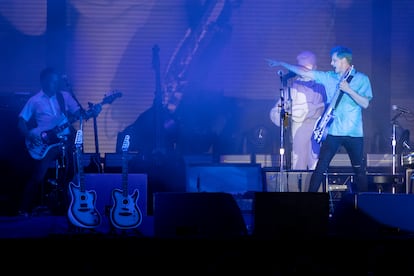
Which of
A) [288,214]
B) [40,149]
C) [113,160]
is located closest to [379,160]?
[113,160]

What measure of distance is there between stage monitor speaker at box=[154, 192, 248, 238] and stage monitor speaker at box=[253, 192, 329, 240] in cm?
19

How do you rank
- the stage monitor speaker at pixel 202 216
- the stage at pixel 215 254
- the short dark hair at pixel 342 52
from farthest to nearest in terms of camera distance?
the short dark hair at pixel 342 52
the stage monitor speaker at pixel 202 216
the stage at pixel 215 254

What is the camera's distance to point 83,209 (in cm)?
679

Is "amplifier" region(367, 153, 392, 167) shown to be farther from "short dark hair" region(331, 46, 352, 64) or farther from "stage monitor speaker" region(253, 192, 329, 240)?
"stage monitor speaker" region(253, 192, 329, 240)

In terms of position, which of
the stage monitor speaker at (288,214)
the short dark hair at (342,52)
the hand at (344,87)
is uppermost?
the short dark hair at (342,52)

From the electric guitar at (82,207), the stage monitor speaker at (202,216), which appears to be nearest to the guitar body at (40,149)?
the electric guitar at (82,207)

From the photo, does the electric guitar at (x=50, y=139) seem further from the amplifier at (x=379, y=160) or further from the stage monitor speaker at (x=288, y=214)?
the stage monitor speaker at (x=288, y=214)

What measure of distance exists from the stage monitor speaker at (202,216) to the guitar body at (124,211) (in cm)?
162

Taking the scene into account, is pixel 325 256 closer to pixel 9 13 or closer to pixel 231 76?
pixel 231 76

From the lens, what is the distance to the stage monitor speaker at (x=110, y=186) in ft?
23.0

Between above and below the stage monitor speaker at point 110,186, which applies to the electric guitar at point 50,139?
above

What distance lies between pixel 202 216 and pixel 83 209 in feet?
7.27

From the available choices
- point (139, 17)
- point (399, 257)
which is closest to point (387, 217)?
point (399, 257)

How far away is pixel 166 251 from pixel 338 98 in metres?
5.18
